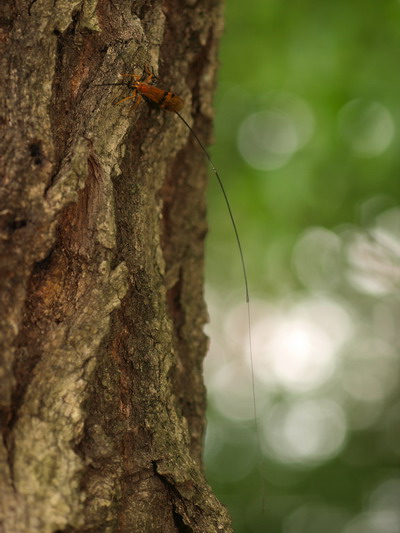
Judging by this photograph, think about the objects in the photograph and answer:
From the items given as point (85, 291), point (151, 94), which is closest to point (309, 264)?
point (151, 94)

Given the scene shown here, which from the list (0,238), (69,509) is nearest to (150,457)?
(69,509)

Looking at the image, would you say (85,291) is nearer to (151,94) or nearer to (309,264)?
(151,94)

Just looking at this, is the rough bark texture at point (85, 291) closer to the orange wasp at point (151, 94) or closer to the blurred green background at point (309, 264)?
the orange wasp at point (151, 94)

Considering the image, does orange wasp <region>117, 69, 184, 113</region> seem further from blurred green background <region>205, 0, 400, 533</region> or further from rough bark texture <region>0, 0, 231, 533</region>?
blurred green background <region>205, 0, 400, 533</region>

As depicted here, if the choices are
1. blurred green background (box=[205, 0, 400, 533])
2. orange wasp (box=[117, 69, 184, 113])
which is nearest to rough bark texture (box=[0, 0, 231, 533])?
orange wasp (box=[117, 69, 184, 113])

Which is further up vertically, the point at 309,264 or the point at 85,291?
the point at 309,264

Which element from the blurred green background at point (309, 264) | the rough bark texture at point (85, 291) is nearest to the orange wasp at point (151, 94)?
the rough bark texture at point (85, 291)
